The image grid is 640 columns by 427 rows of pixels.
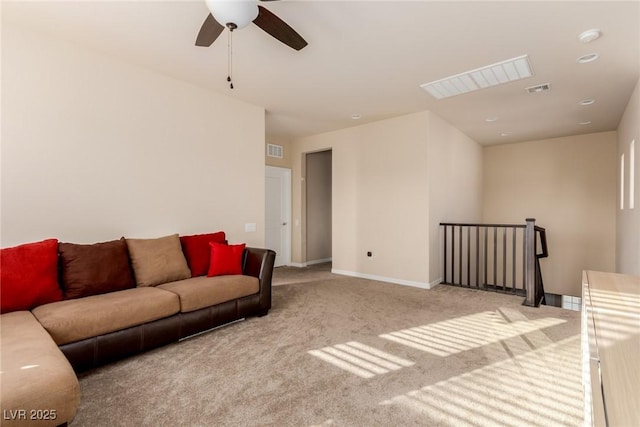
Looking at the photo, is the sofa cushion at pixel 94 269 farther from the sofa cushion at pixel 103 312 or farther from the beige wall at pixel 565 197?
the beige wall at pixel 565 197

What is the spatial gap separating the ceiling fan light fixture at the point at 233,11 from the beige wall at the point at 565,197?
22.8ft

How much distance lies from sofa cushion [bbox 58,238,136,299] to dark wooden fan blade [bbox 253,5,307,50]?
2312 mm

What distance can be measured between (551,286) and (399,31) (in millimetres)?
6570

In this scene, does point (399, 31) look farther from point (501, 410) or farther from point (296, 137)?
point (296, 137)

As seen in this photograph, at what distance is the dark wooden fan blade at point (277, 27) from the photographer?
6.79 feet

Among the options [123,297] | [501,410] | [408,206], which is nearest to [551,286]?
[408,206]

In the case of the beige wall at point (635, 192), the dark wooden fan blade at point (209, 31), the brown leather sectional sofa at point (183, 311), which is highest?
the dark wooden fan blade at point (209, 31)

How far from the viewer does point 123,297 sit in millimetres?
2533

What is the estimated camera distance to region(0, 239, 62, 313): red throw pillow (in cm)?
222

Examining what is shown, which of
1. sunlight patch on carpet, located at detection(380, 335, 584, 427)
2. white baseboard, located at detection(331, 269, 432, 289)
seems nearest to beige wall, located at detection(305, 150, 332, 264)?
white baseboard, located at detection(331, 269, 432, 289)

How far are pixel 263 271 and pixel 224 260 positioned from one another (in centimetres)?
43

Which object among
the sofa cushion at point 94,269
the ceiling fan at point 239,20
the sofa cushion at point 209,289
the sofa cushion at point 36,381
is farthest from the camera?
the sofa cushion at point 209,289

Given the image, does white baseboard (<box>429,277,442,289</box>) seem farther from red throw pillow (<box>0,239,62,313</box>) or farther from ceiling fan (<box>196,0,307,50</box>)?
red throw pillow (<box>0,239,62,313</box>)

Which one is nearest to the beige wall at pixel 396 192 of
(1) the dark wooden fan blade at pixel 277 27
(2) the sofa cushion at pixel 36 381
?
(1) the dark wooden fan blade at pixel 277 27
